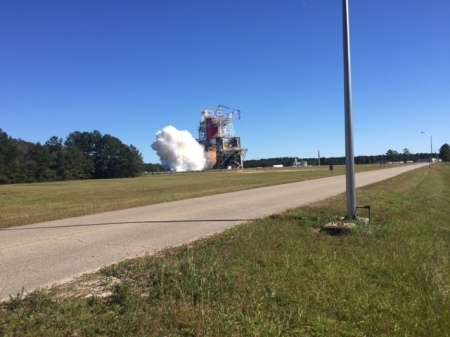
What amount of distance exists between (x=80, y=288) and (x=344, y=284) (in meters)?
3.73

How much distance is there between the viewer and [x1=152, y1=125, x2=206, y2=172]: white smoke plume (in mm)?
155375

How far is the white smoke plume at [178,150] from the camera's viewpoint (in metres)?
155

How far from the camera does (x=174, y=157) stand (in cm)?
15650

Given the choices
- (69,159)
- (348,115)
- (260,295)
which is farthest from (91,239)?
(69,159)

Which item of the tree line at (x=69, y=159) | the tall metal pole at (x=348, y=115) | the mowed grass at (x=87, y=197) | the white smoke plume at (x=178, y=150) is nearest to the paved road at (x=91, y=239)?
the mowed grass at (x=87, y=197)

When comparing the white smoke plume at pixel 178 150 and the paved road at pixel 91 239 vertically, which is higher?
the white smoke plume at pixel 178 150

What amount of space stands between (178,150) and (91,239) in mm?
147305

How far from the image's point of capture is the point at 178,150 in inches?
6161

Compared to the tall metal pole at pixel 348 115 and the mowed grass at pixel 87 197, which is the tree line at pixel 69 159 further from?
the tall metal pole at pixel 348 115

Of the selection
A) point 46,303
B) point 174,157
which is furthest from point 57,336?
point 174,157

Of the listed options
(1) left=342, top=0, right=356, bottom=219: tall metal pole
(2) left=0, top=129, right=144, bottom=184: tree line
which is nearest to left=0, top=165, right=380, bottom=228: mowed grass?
(1) left=342, top=0, right=356, bottom=219: tall metal pole

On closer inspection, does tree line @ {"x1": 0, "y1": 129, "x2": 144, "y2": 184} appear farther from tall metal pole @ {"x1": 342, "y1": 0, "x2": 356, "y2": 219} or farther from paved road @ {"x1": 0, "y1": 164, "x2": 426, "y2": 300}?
tall metal pole @ {"x1": 342, "y1": 0, "x2": 356, "y2": 219}

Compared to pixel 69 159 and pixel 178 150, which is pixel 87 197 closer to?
pixel 69 159

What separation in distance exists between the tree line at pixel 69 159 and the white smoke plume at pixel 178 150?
114 ft
